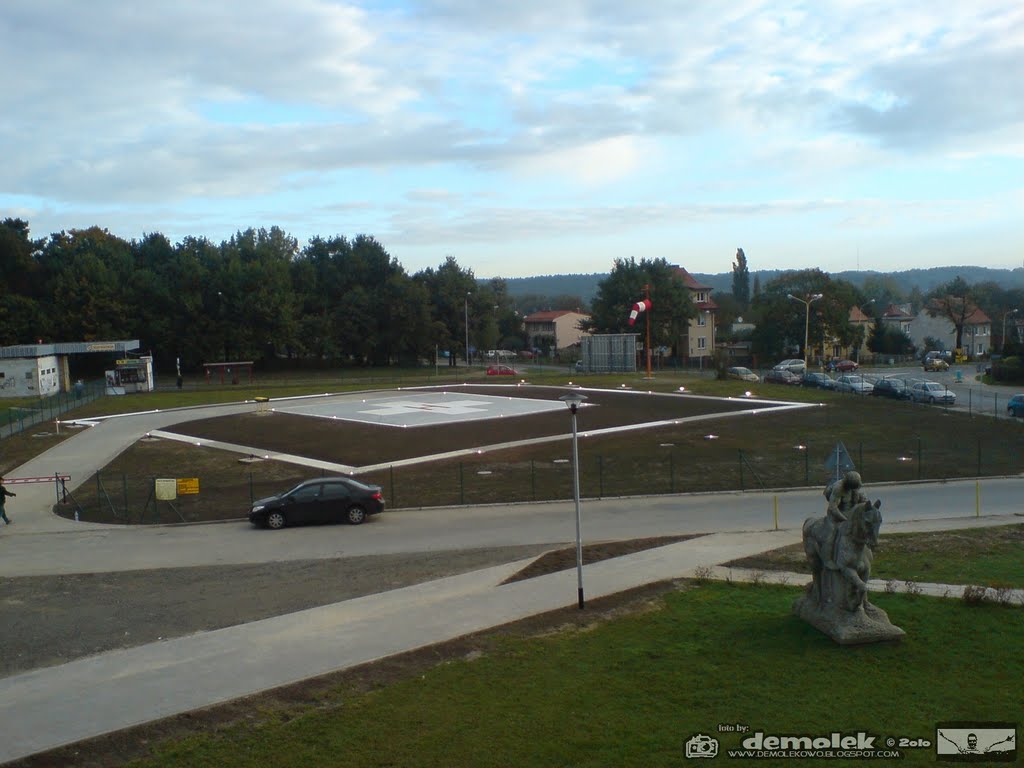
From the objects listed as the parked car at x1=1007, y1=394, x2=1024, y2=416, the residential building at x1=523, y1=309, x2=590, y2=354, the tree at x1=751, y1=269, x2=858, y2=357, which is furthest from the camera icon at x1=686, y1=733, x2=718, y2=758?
the residential building at x1=523, y1=309, x2=590, y2=354

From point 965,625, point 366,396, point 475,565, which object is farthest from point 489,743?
point 366,396

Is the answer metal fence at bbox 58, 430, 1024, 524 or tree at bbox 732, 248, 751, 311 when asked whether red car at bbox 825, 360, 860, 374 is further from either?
tree at bbox 732, 248, 751, 311

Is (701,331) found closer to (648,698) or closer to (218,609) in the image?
(218,609)

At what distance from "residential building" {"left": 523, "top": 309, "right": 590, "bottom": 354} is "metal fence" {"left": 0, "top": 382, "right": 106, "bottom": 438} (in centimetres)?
7890

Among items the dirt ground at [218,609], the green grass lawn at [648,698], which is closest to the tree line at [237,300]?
the dirt ground at [218,609]

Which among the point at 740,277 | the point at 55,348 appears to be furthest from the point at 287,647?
the point at 740,277

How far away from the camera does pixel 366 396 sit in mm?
65812

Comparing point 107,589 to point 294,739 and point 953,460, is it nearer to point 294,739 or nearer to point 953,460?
point 294,739

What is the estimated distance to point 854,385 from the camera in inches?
2323

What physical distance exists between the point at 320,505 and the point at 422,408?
30888 millimetres

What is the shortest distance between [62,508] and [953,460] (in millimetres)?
31392

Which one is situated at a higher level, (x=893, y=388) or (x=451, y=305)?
(x=451, y=305)

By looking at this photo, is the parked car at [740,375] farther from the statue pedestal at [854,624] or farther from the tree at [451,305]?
the statue pedestal at [854,624]

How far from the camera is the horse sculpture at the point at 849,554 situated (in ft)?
39.7
